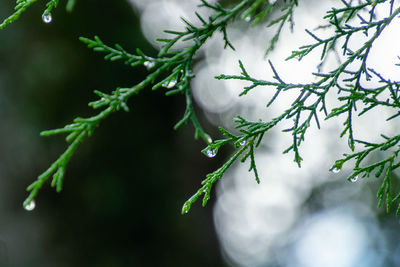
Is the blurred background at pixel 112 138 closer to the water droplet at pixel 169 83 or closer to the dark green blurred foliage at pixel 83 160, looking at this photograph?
the dark green blurred foliage at pixel 83 160

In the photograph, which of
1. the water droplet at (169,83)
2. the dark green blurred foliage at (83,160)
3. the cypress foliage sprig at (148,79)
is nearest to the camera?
the cypress foliage sprig at (148,79)

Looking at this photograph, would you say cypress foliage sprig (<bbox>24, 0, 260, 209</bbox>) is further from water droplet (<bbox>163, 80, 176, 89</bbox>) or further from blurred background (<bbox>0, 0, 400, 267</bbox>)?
blurred background (<bbox>0, 0, 400, 267</bbox>)

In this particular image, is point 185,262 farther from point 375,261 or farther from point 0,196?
point 375,261

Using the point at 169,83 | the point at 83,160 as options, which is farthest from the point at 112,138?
the point at 169,83

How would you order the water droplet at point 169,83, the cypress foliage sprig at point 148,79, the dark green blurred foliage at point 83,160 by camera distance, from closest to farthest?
the cypress foliage sprig at point 148,79 < the water droplet at point 169,83 < the dark green blurred foliage at point 83,160

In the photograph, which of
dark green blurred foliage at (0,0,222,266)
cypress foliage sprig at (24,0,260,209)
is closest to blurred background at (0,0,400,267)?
dark green blurred foliage at (0,0,222,266)

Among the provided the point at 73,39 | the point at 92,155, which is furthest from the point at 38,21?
the point at 92,155

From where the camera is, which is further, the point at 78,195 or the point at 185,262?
the point at 185,262

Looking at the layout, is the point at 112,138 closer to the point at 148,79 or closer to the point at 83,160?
the point at 83,160

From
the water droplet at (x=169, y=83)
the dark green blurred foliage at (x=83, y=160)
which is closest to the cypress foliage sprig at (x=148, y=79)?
the water droplet at (x=169, y=83)
